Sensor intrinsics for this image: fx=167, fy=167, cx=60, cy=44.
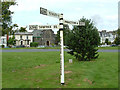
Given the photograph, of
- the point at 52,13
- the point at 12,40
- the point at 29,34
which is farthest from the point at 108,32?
the point at 52,13

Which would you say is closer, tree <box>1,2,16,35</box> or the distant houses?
tree <box>1,2,16,35</box>

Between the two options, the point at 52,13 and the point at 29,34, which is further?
the point at 29,34

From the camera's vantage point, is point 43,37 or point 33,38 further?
point 33,38

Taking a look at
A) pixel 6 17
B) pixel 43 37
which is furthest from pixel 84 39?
pixel 43 37

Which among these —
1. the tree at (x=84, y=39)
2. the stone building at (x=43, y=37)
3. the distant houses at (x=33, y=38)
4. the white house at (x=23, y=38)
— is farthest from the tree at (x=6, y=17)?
the stone building at (x=43, y=37)

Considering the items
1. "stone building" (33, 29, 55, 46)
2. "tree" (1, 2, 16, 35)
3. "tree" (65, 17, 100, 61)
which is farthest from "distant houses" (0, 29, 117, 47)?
"tree" (1, 2, 16, 35)

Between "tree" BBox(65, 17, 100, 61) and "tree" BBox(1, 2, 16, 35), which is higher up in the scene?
"tree" BBox(1, 2, 16, 35)

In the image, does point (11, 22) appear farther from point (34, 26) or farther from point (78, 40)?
point (34, 26)

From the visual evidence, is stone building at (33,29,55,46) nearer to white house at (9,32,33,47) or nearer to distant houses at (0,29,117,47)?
distant houses at (0,29,117,47)

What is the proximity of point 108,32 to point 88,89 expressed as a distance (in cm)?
11084

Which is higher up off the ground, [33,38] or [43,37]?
[43,37]

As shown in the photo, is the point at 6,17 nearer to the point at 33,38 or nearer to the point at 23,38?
the point at 23,38

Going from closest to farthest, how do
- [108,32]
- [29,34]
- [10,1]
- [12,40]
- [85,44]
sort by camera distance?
[10,1]
[85,44]
[12,40]
[29,34]
[108,32]

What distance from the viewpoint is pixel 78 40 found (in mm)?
15398
